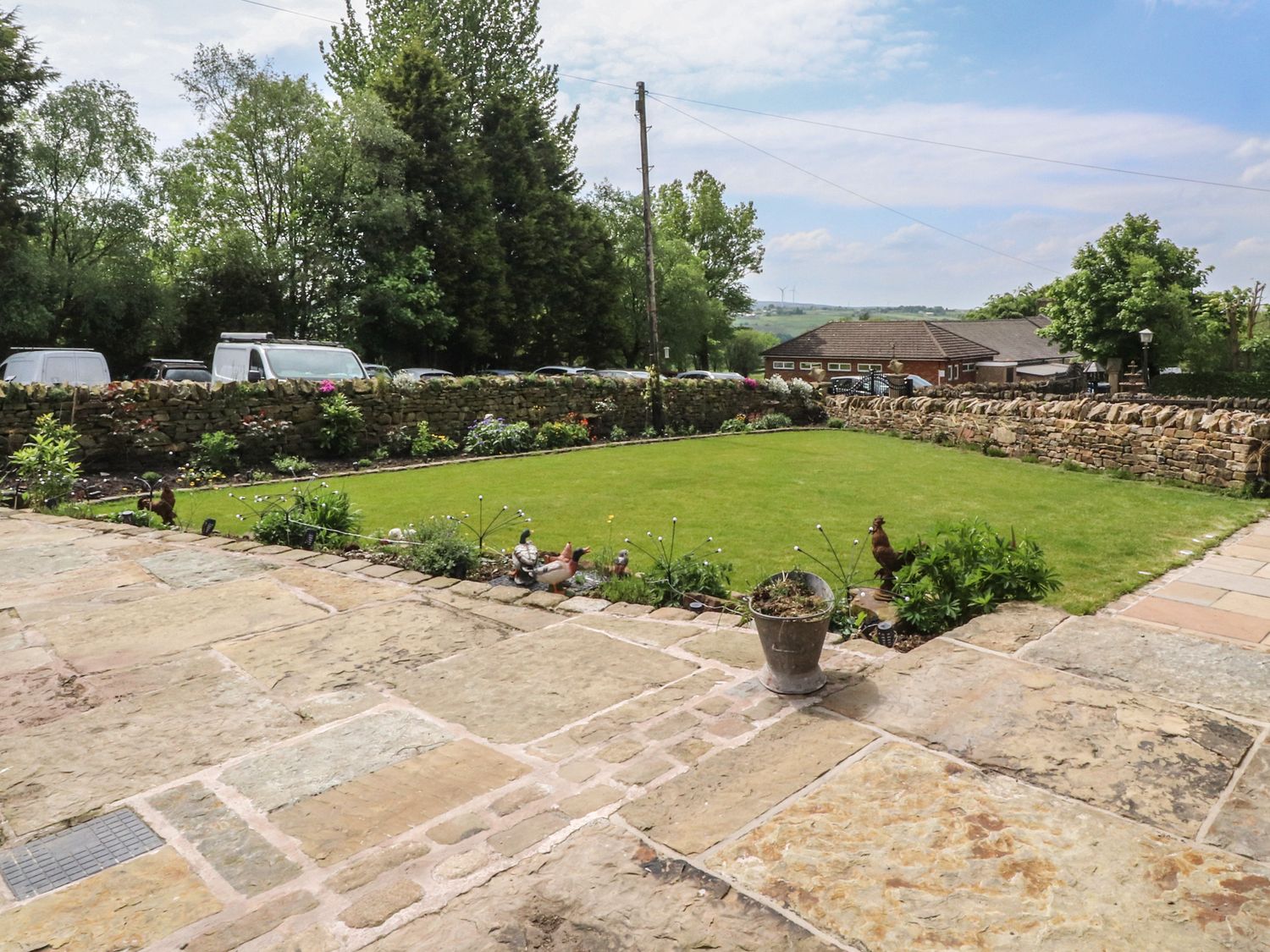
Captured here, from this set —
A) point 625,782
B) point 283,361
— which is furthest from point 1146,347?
point 625,782

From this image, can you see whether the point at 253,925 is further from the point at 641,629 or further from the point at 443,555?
the point at 443,555

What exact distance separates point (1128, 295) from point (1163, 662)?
3679 cm

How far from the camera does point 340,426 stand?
13547mm

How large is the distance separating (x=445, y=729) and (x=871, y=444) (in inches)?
572

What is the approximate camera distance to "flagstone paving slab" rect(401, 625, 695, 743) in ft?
12.2

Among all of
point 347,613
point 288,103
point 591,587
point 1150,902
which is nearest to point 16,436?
point 347,613

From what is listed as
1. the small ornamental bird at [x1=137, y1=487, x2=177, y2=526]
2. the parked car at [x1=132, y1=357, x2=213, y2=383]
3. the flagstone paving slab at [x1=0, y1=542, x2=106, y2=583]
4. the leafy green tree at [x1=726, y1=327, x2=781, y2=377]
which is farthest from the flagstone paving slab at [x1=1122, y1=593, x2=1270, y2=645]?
the leafy green tree at [x1=726, y1=327, x2=781, y2=377]

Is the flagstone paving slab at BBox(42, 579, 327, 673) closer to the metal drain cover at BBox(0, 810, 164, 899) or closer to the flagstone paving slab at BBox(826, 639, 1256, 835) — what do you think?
the metal drain cover at BBox(0, 810, 164, 899)

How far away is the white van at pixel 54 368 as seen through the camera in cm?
1387

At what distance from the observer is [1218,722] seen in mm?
3508

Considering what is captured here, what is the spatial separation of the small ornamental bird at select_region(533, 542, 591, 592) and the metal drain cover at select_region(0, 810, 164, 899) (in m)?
3.14

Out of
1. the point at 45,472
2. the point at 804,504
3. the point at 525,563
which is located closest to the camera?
the point at 525,563

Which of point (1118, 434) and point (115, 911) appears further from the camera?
point (1118, 434)

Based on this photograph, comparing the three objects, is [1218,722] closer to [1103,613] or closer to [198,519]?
[1103,613]
